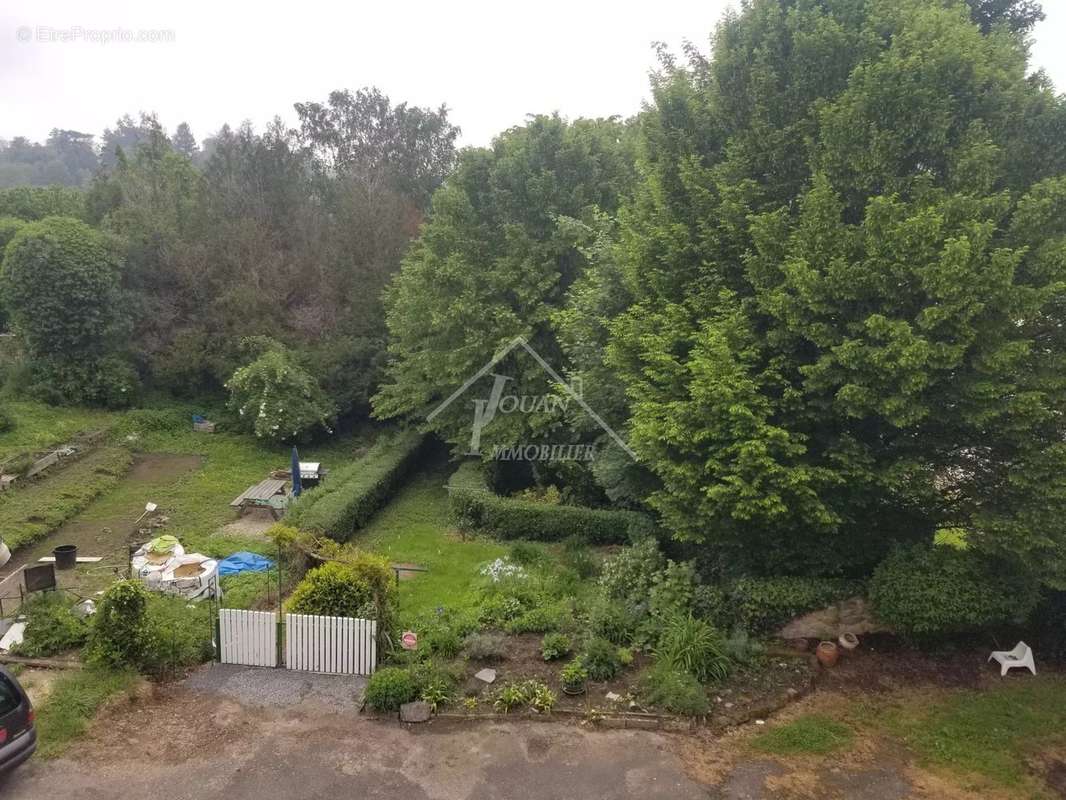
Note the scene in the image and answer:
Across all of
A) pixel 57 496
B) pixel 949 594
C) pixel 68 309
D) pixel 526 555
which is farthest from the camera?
pixel 68 309

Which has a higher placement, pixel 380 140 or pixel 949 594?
pixel 380 140

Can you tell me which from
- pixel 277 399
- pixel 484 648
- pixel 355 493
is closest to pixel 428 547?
pixel 355 493

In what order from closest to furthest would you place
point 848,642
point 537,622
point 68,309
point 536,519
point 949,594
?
point 949,594 → point 848,642 → point 537,622 → point 536,519 → point 68,309

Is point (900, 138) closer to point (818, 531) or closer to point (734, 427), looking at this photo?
point (734, 427)

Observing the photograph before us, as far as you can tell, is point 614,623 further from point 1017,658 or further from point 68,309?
point 68,309

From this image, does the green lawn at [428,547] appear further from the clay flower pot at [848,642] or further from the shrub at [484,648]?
the clay flower pot at [848,642]

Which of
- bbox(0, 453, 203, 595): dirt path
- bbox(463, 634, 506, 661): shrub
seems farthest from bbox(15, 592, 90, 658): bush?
bbox(463, 634, 506, 661): shrub

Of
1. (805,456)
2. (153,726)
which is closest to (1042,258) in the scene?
(805,456)

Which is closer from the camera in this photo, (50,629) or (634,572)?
(50,629)
